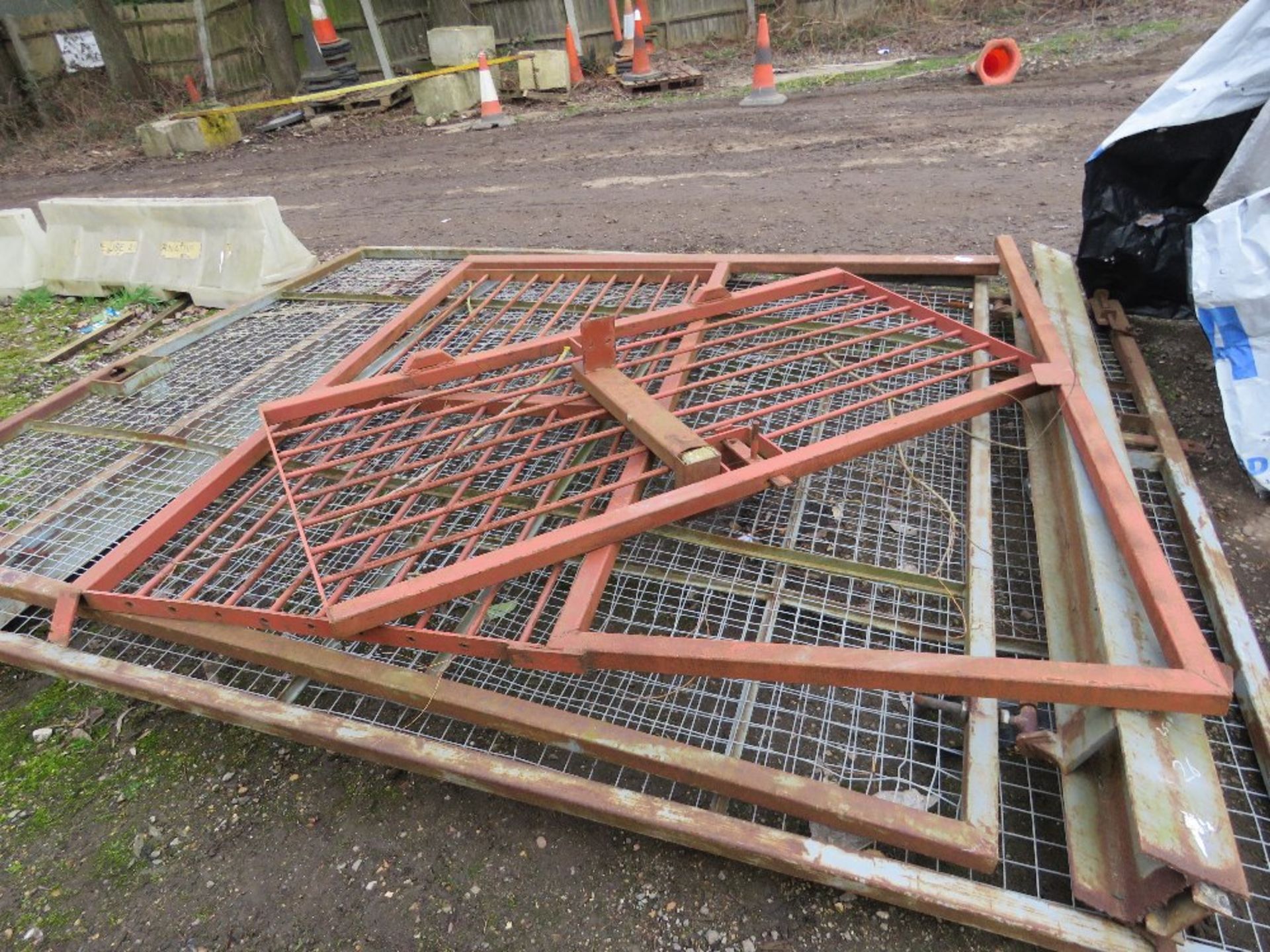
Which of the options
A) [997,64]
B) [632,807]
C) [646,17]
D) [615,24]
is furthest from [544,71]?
[632,807]

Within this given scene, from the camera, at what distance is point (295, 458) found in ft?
9.74

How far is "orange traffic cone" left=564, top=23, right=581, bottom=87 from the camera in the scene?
37.1 ft

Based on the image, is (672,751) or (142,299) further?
(142,299)

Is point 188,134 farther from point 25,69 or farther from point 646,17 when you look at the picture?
point 646,17

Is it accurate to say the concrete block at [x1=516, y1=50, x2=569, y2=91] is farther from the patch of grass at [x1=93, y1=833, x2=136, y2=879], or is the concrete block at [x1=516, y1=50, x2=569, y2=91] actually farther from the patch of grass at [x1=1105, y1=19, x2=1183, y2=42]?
the patch of grass at [x1=93, y1=833, x2=136, y2=879]

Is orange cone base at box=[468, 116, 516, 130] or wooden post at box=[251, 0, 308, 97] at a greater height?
wooden post at box=[251, 0, 308, 97]

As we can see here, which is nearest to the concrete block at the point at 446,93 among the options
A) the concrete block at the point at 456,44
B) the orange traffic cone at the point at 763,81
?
the concrete block at the point at 456,44

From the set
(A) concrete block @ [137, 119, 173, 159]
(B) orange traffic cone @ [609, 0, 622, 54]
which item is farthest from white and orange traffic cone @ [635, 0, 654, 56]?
(A) concrete block @ [137, 119, 173, 159]

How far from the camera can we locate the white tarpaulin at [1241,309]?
2.62 m

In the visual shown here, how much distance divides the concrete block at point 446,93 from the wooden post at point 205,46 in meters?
5.37

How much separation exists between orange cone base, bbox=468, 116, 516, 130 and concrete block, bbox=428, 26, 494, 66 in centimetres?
192

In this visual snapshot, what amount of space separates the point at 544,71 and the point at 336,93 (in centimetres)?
330

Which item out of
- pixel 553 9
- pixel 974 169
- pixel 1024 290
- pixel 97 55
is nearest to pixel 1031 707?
pixel 1024 290

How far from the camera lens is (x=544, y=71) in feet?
35.1
